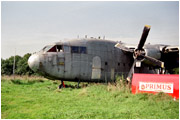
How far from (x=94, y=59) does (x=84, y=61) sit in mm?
790

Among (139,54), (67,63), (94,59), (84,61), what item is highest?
(139,54)

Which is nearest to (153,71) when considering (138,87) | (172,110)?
(138,87)

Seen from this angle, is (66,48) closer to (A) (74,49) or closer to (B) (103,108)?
(A) (74,49)

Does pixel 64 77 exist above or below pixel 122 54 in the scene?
below

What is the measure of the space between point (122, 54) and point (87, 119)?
1030 cm

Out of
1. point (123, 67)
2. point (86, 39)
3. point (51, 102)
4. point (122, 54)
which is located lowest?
point (51, 102)

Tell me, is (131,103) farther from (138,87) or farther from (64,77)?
(64,77)

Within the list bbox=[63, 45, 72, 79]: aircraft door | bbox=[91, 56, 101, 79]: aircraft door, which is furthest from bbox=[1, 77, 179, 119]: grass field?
bbox=[91, 56, 101, 79]: aircraft door

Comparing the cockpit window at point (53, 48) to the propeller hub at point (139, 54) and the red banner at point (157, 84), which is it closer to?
the propeller hub at point (139, 54)

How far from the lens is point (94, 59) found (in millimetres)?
14297

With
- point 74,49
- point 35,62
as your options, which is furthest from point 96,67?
point 35,62

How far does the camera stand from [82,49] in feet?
46.1

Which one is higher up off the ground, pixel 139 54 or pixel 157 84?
pixel 139 54

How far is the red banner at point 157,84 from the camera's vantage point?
9.17 meters
